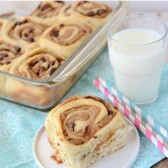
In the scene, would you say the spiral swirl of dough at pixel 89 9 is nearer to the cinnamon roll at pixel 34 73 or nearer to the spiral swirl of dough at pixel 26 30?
the spiral swirl of dough at pixel 26 30

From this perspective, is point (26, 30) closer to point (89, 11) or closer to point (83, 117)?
point (89, 11)

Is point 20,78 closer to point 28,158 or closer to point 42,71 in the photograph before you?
point 42,71

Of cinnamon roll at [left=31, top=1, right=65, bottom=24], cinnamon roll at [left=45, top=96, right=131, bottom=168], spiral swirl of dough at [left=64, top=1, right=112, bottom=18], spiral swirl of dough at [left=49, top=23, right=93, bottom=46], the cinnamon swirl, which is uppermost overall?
cinnamon roll at [left=45, top=96, right=131, bottom=168]

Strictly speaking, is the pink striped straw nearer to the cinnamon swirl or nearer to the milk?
the milk

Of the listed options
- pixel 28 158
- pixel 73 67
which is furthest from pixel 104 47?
pixel 28 158

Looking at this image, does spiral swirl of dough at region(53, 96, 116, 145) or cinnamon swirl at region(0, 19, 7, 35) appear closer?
spiral swirl of dough at region(53, 96, 116, 145)

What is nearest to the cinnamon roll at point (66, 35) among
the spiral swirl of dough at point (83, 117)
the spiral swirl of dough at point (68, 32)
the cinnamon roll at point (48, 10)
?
the spiral swirl of dough at point (68, 32)

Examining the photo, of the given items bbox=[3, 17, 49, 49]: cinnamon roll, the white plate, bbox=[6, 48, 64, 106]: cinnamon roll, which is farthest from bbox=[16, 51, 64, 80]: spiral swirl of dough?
the white plate
